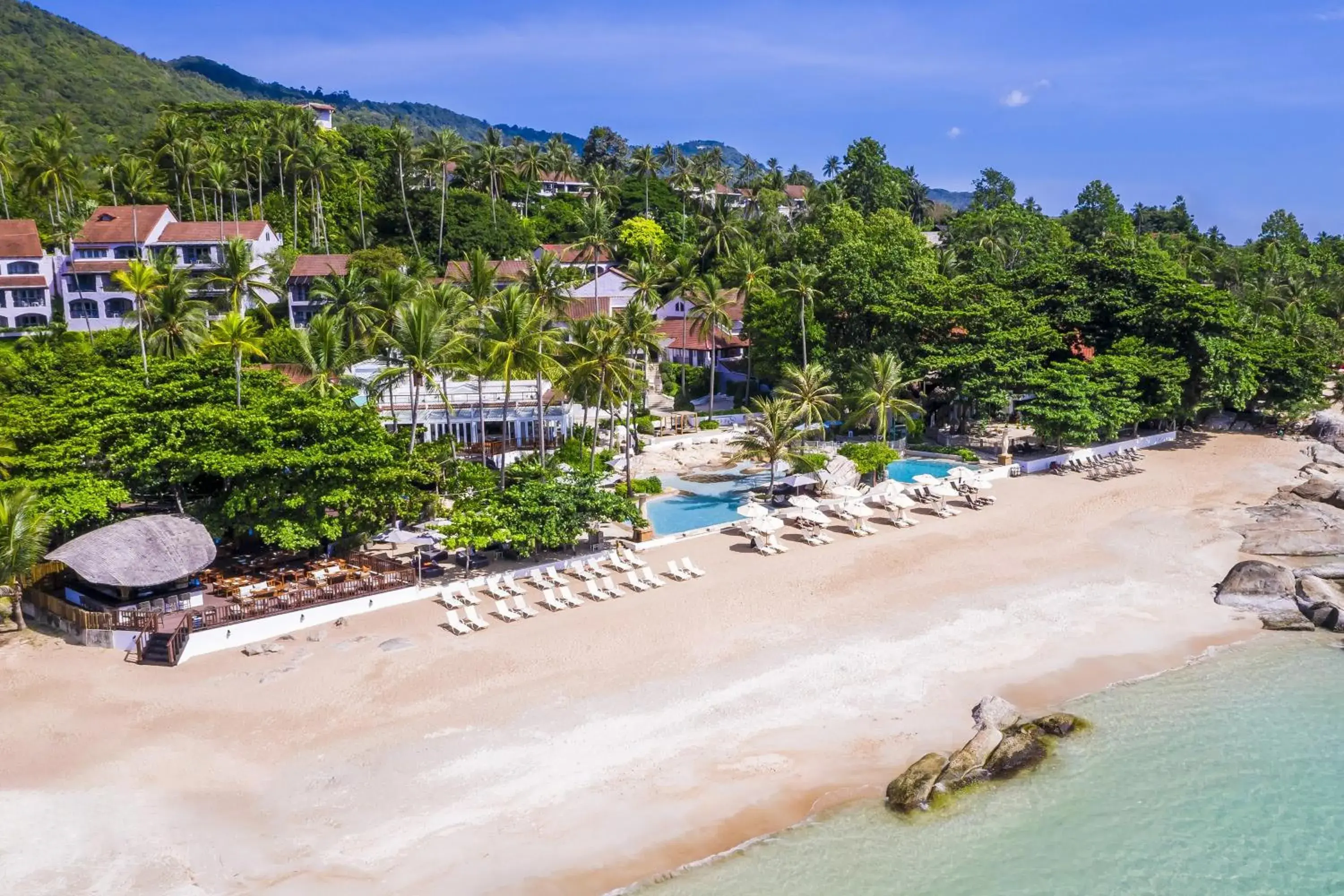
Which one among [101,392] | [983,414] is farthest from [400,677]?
[983,414]

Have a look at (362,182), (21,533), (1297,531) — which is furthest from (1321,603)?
(362,182)

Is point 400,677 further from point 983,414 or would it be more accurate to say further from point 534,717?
point 983,414

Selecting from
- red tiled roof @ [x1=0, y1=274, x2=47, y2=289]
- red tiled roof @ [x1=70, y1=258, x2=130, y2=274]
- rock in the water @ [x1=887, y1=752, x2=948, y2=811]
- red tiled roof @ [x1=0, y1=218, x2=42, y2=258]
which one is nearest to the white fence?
rock in the water @ [x1=887, y1=752, x2=948, y2=811]

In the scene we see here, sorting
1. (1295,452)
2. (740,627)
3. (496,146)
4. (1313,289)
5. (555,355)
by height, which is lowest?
(740,627)

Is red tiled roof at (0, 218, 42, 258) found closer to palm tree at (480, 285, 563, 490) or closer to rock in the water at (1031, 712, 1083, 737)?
palm tree at (480, 285, 563, 490)

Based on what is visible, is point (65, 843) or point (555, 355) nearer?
point (65, 843)

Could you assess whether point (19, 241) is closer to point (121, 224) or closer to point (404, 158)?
point (121, 224)

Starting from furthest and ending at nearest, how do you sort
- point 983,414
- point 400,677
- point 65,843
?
point 983,414 < point 400,677 < point 65,843

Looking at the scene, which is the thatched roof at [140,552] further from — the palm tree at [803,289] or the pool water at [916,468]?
the palm tree at [803,289]
